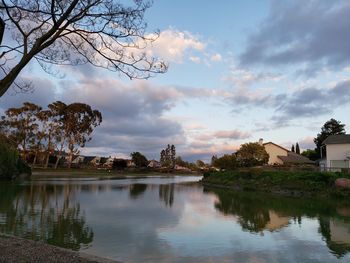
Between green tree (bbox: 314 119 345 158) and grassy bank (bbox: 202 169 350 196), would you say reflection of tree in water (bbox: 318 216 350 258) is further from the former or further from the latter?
green tree (bbox: 314 119 345 158)

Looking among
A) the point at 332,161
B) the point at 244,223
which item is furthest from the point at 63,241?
the point at 332,161

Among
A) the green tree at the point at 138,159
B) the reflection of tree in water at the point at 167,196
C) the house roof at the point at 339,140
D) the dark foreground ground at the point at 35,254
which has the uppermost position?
the green tree at the point at 138,159

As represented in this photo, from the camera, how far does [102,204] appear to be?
887 inches

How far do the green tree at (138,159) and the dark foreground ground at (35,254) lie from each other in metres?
112

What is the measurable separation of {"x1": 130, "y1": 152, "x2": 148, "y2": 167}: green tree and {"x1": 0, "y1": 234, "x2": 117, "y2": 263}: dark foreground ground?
112296mm

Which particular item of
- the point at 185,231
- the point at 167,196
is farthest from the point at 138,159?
the point at 185,231

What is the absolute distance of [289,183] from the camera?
34750mm

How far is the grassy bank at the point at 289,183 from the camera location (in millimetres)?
31428

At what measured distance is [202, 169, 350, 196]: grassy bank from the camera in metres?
31.4

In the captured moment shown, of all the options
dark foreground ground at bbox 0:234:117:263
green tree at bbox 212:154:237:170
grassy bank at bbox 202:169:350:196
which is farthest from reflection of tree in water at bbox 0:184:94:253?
green tree at bbox 212:154:237:170

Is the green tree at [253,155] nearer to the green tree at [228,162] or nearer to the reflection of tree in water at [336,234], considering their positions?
the green tree at [228,162]

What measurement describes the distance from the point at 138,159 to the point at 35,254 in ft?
373

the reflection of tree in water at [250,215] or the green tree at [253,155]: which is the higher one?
the green tree at [253,155]

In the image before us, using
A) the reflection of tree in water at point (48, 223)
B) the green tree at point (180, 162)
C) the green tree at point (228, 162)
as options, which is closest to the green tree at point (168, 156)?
the green tree at point (180, 162)
